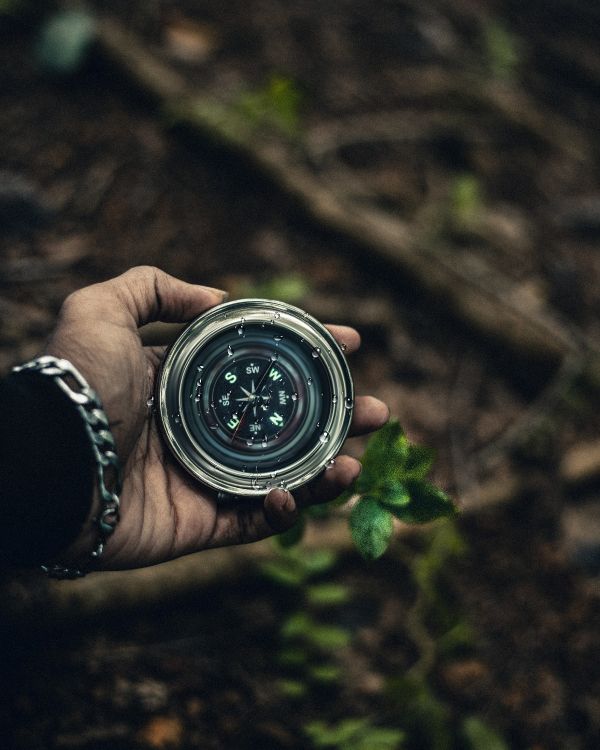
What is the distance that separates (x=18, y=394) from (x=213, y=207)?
2614 mm

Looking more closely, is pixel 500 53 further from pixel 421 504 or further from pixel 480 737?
pixel 480 737

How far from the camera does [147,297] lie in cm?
225

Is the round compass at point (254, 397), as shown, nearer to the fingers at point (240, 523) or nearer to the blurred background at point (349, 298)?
the fingers at point (240, 523)

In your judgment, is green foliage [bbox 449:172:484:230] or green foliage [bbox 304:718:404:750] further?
green foliage [bbox 449:172:484:230]

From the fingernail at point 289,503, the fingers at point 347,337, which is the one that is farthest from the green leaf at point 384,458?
the fingers at point 347,337

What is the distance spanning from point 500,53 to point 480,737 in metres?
5.40

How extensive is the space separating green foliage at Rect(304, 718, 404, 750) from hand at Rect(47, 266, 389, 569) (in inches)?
32.3

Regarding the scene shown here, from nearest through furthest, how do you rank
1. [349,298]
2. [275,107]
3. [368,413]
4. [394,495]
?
[394,495] < [368,413] < [349,298] < [275,107]

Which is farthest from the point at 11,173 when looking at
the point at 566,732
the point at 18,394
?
the point at 566,732

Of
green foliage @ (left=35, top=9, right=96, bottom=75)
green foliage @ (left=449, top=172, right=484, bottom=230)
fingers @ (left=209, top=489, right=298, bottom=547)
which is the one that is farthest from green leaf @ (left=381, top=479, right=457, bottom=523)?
green foliage @ (left=35, top=9, right=96, bottom=75)

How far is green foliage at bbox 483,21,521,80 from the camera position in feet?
18.9

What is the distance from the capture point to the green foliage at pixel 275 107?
423 centimetres

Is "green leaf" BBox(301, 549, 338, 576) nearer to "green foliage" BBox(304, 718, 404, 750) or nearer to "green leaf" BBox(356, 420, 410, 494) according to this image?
"green foliage" BBox(304, 718, 404, 750)

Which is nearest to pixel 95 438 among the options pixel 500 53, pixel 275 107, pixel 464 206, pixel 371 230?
pixel 371 230
